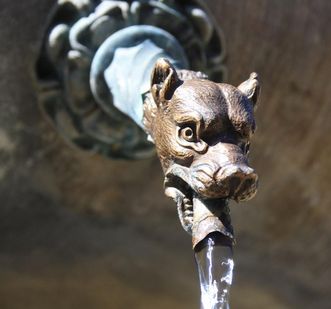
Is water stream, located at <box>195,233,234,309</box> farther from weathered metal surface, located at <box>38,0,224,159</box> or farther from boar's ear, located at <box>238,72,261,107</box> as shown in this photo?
weathered metal surface, located at <box>38,0,224,159</box>

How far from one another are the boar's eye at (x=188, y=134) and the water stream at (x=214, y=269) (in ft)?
0.50

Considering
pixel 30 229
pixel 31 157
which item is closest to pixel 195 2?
pixel 31 157

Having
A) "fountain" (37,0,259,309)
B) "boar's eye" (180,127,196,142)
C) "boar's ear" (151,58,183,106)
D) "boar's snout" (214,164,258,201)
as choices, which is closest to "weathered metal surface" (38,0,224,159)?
"fountain" (37,0,259,309)

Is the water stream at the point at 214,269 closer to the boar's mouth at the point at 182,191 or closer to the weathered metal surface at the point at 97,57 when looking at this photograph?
the boar's mouth at the point at 182,191

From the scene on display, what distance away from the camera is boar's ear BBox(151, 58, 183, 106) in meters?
1.57

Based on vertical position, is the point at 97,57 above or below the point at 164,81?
above

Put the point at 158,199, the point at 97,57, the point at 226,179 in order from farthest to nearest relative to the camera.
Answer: the point at 158,199
the point at 97,57
the point at 226,179

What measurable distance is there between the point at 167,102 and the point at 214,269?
254mm

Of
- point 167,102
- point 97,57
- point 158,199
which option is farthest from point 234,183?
point 158,199

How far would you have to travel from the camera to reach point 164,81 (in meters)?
1.58

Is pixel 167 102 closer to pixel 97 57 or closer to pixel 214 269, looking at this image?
pixel 214 269

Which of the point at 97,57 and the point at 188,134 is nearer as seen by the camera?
the point at 188,134

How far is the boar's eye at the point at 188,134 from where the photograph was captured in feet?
4.97

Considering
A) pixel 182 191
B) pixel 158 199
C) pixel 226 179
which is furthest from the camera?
pixel 158 199
